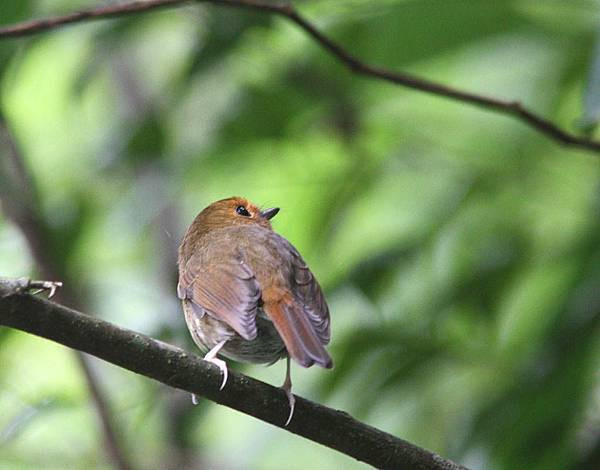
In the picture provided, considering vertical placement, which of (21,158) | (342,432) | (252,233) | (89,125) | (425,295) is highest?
(342,432)

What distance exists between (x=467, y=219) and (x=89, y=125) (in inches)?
132

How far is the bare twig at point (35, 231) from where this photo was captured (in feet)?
14.1

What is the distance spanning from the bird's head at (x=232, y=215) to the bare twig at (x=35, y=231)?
836 mm

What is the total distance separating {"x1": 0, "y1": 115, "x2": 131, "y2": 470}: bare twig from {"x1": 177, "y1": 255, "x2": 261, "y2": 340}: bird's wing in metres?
0.93

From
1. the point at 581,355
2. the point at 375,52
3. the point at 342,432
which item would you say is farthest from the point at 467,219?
the point at 342,432

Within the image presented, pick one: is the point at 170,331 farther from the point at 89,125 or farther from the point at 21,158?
the point at 89,125

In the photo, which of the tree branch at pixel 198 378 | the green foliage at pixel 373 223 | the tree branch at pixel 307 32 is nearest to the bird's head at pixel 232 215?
the green foliage at pixel 373 223

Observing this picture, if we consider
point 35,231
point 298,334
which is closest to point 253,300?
point 298,334

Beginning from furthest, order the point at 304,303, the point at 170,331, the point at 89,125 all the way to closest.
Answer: the point at 89,125
the point at 170,331
the point at 304,303

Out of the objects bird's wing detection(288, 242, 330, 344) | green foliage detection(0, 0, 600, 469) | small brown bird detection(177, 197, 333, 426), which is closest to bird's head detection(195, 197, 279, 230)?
small brown bird detection(177, 197, 333, 426)

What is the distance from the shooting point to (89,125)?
7.36 meters

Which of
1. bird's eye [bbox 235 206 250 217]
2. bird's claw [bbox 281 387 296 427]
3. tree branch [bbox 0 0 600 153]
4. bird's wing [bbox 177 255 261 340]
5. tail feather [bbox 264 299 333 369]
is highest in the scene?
tree branch [bbox 0 0 600 153]

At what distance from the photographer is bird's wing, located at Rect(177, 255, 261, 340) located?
126 inches

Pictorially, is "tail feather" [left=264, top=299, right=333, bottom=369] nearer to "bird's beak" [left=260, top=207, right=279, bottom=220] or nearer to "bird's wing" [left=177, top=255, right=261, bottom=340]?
"bird's wing" [left=177, top=255, right=261, bottom=340]
